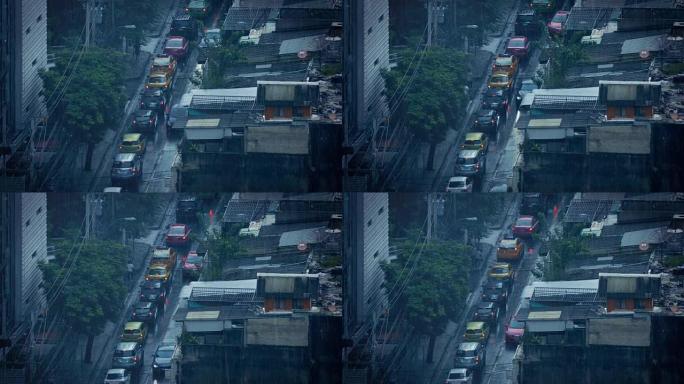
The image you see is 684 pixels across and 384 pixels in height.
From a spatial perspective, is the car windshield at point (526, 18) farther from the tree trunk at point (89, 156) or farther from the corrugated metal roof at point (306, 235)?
the tree trunk at point (89, 156)

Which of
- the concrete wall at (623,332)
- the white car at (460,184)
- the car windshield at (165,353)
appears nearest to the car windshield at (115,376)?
the car windshield at (165,353)

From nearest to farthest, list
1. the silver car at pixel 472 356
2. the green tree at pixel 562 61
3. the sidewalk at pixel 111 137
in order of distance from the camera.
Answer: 1. the silver car at pixel 472 356
2. the green tree at pixel 562 61
3. the sidewalk at pixel 111 137

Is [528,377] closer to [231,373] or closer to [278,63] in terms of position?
[231,373]

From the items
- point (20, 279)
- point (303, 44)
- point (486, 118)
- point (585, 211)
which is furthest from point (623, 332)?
point (20, 279)

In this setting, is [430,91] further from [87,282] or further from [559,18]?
[87,282]

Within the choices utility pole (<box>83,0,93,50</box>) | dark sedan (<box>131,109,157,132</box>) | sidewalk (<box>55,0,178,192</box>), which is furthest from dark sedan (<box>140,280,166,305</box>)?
utility pole (<box>83,0,93,50</box>)

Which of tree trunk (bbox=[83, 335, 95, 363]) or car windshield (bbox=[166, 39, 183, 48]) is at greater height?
car windshield (bbox=[166, 39, 183, 48])

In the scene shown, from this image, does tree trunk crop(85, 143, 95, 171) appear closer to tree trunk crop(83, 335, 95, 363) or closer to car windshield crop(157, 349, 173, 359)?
tree trunk crop(83, 335, 95, 363)
